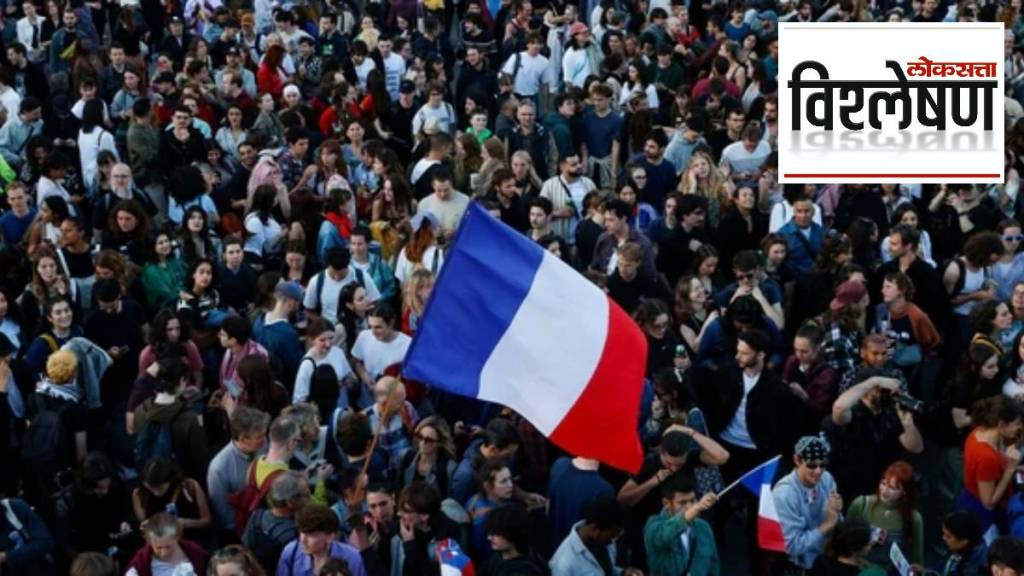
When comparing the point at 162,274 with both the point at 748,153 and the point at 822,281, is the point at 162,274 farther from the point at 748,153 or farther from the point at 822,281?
the point at 748,153

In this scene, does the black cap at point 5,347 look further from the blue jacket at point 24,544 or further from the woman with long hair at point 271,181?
the woman with long hair at point 271,181

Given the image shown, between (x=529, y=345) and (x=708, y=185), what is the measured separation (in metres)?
5.55

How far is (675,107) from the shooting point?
51.6 ft

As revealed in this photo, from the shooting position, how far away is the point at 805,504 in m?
8.58

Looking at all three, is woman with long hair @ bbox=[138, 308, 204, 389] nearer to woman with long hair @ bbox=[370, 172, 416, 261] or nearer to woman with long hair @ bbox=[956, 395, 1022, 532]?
woman with long hair @ bbox=[370, 172, 416, 261]

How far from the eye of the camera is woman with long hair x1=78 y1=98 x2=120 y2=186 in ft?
45.3

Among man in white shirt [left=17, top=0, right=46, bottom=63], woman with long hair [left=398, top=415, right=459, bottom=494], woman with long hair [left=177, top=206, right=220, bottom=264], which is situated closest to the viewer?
woman with long hair [left=398, top=415, right=459, bottom=494]

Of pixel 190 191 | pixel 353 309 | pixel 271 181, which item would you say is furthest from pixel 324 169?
pixel 353 309

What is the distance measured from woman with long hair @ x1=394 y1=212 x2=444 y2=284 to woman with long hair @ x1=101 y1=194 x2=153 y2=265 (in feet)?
5.74

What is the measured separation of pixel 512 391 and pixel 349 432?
119cm

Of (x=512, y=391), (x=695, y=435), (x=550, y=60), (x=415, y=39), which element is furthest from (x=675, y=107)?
(x=512, y=391)

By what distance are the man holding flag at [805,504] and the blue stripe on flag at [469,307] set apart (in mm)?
1763

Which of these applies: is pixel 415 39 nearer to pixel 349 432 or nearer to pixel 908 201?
pixel 908 201

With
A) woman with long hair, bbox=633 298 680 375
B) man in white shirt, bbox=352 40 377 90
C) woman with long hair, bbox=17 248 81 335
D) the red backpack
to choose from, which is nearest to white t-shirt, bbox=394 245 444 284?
woman with long hair, bbox=633 298 680 375
